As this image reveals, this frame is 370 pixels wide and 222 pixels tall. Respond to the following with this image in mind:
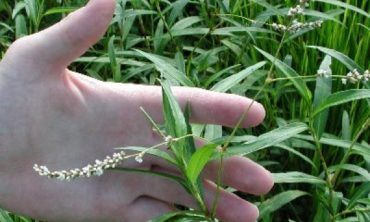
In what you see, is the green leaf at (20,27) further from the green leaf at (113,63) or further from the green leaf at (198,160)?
the green leaf at (198,160)

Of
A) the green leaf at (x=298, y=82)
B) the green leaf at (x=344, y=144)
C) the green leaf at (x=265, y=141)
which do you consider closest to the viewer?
the green leaf at (x=265, y=141)

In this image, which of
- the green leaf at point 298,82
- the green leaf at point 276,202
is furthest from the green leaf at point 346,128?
the green leaf at point 298,82

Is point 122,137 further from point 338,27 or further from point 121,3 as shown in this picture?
point 338,27

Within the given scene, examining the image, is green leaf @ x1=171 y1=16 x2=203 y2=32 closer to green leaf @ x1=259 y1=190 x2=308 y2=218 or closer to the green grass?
the green grass

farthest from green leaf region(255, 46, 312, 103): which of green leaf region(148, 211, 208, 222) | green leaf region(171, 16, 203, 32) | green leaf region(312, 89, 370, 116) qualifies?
green leaf region(171, 16, 203, 32)

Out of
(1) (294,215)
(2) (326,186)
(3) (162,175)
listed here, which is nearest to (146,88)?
(3) (162,175)
